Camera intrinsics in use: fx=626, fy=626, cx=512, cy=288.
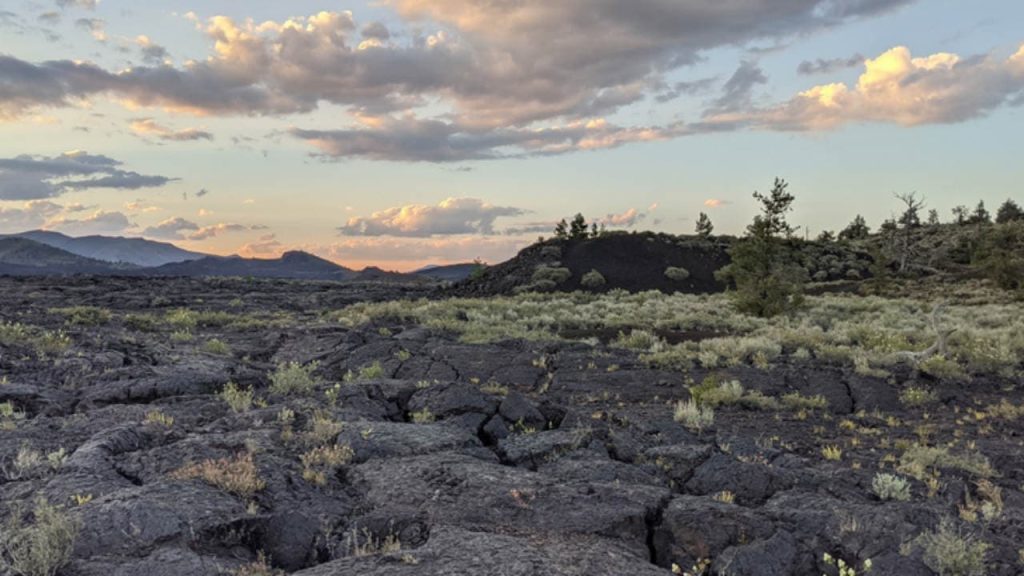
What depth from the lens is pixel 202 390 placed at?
12641 millimetres

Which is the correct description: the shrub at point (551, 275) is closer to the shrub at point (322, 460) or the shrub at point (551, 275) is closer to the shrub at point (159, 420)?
the shrub at point (159, 420)

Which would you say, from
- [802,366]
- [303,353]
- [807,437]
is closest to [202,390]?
[303,353]

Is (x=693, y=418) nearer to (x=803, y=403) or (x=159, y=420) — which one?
(x=803, y=403)

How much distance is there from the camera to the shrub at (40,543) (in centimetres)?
518

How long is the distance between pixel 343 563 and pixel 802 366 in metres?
17.0

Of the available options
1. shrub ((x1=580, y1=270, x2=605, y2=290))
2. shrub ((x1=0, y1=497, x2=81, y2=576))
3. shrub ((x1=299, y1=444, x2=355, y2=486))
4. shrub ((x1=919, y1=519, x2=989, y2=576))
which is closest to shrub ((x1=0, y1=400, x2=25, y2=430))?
shrub ((x1=0, y1=497, x2=81, y2=576))

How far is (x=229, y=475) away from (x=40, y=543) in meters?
1.92

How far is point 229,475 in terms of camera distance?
6.98 m

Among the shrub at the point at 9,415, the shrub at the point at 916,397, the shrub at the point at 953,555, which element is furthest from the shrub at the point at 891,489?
the shrub at the point at 9,415

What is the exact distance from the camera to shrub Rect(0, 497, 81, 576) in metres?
5.18

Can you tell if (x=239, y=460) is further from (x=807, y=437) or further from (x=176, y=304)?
(x=176, y=304)

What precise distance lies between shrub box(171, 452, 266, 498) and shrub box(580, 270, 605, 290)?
48.0 meters

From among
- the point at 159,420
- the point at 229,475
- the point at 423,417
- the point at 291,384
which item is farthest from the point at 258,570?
the point at 291,384

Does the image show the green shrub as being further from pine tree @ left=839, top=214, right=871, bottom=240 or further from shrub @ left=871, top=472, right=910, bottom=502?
pine tree @ left=839, top=214, right=871, bottom=240
